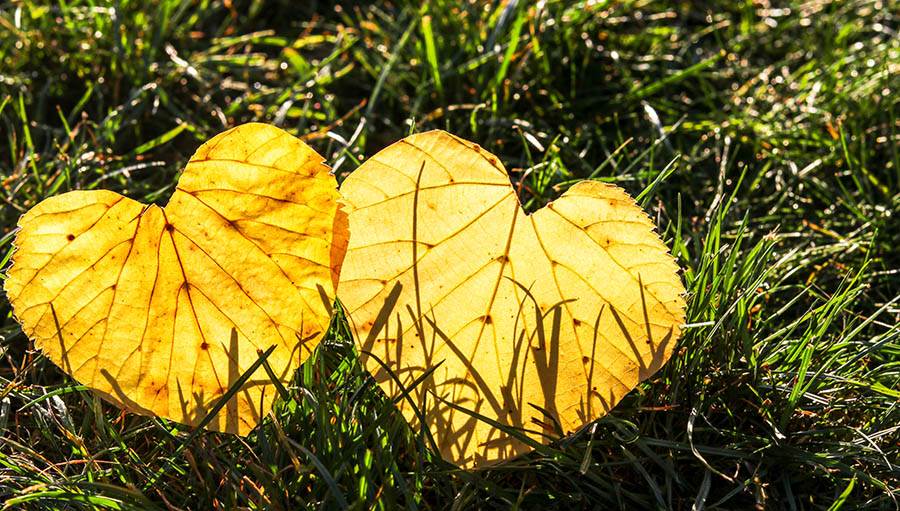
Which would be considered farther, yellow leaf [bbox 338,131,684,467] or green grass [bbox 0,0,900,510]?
green grass [bbox 0,0,900,510]

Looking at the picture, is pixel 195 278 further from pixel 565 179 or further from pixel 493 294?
pixel 565 179

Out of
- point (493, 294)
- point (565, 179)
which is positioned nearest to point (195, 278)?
point (493, 294)

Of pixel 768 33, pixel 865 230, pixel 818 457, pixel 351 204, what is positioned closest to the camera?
pixel 351 204

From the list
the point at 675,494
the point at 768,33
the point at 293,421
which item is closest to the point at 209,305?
the point at 293,421

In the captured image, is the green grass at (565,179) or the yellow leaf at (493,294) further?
the green grass at (565,179)

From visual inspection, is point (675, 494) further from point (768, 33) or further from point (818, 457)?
point (768, 33)
